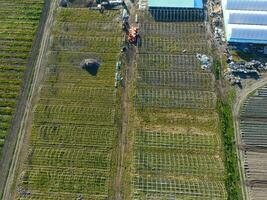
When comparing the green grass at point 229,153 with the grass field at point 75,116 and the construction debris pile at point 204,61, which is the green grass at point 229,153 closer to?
the construction debris pile at point 204,61

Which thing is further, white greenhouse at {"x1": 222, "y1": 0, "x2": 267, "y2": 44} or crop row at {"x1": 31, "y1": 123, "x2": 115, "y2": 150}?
white greenhouse at {"x1": 222, "y1": 0, "x2": 267, "y2": 44}

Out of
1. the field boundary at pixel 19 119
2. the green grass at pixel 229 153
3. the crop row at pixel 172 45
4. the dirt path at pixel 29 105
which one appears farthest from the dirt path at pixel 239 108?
the field boundary at pixel 19 119

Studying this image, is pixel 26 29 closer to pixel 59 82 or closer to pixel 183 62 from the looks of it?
pixel 59 82

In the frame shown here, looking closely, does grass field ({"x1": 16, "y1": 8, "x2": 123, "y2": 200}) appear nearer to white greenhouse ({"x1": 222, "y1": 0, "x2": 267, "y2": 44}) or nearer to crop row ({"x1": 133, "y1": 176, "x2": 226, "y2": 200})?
crop row ({"x1": 133, "y1": 176, "x2": 226, "y2": 200})

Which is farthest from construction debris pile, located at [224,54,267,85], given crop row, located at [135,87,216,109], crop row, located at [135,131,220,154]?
crop row, located at [135,131,220,154]

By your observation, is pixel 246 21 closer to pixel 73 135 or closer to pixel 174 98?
pixel 174 98

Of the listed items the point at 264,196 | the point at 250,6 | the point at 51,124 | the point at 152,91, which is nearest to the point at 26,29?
the point at 51,124

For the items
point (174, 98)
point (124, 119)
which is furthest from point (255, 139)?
point (124, 119)
